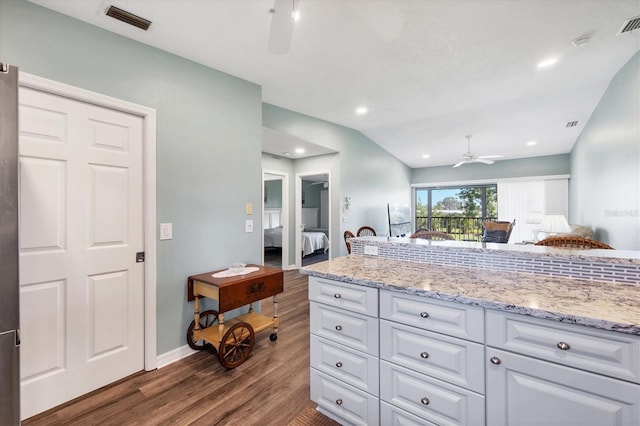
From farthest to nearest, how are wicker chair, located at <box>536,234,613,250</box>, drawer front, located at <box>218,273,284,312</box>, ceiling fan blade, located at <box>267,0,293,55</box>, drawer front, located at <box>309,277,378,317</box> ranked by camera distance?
wicker chair, located at <box>536,234,613,250</box>
drawer front, located at <box>218,273,284,312</box>
drawer front, located at <box>309,277,378,317</box>
ceiling fan blade, located at <box>267,0,293,55</box>

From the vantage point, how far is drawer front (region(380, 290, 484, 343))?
1.19 m

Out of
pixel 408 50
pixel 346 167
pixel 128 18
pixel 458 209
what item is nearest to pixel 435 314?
pixel 408 50

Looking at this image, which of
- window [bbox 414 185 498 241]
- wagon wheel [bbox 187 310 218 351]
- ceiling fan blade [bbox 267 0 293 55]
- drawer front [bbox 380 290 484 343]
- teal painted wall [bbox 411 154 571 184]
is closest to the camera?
drawer front [bbox 380 290 484 343]

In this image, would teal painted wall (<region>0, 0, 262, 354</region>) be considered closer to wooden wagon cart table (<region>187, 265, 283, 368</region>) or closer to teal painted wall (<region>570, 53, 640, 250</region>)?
wooden wagon cart table (<region>187, 265, 283, 368</region>)

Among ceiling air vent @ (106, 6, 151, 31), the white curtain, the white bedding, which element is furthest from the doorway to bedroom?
ceiling air vent @ (106, 6, 151, 31)

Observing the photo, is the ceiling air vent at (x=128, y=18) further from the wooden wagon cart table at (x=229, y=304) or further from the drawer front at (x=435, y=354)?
the drawer front at (x=435, y=354)

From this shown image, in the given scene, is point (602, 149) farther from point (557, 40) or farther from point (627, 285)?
point (627, 285)

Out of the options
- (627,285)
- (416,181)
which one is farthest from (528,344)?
(416,181)

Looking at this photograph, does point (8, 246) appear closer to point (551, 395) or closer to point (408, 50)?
point (551, 395)

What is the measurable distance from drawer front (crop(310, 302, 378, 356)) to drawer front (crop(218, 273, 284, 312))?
0.80 m

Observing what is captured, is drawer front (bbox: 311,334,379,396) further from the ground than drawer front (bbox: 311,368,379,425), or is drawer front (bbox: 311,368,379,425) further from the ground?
drawer front (bbox: 311,334,379,396)

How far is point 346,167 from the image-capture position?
5051mm

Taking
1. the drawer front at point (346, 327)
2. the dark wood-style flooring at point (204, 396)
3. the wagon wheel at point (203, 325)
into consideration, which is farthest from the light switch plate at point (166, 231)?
the drawer front at point (346, 327)

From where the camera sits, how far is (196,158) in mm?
2488
